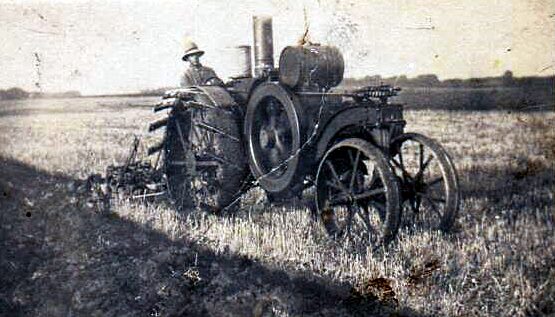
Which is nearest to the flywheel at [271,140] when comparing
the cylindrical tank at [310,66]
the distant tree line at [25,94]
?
the cylindrical tank at [310,66]

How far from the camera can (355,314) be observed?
3.41 m

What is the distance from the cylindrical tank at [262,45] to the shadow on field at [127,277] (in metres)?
1.69

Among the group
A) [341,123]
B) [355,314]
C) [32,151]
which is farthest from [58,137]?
[355,314]

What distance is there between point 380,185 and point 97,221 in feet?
9.03

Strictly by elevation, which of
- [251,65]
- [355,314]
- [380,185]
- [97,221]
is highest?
[251,65]

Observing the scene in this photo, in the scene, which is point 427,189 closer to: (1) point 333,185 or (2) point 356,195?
(2) point 356,195

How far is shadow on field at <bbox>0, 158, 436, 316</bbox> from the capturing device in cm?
366

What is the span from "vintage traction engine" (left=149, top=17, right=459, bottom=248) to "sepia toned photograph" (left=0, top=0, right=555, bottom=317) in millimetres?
18

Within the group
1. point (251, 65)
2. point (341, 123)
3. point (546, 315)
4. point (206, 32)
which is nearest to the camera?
point (546, 315)

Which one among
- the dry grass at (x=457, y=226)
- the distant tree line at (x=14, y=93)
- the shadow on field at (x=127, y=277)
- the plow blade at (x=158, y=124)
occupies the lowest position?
the shadow on field at (x=127, y=277)

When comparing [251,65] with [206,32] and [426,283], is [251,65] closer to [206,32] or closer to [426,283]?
[206,32]

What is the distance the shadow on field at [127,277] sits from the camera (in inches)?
144

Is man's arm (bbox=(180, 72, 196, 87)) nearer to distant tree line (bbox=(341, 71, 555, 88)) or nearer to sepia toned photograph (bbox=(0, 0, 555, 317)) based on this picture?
sepia toned photograph (bbox=(0, 0, 555, 317))

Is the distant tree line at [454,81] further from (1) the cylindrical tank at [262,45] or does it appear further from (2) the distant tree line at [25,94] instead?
(2) the distant tree line at [25,94]
